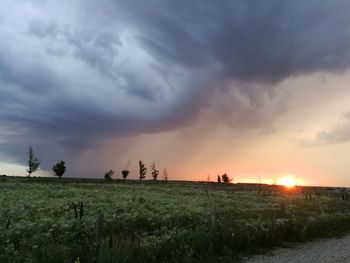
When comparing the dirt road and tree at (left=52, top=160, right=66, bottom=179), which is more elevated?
tree at (left=52, top=160, right=66, bottom=179)

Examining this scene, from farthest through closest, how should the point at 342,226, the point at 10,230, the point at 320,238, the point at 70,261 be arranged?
the point at 342,226 → the point at 320,238 → the point at 10,230 → the point at 70,261

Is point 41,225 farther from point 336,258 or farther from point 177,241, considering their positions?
point 336,258

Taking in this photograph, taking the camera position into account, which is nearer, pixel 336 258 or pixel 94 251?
pixel 94 251

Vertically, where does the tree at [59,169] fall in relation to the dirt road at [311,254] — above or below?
above

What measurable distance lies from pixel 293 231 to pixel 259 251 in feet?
14.2

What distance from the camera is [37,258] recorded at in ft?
44.1

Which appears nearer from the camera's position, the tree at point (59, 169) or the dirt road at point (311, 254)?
the dirt road at point (311, 254)

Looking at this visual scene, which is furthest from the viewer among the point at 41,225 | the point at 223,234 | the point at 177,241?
the point at 41,225

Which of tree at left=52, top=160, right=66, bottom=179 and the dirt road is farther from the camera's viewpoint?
tree at left=52, top=160, right=66, bottom=179

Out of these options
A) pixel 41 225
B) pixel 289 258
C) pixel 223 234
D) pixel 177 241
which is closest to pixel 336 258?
pixel 289 258

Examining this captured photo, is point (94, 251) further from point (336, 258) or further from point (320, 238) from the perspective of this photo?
point (320, 238)

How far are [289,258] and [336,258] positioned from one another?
185 cm

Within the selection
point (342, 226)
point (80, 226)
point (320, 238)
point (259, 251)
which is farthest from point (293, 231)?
point (80, 226)

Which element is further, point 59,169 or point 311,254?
point 59,169
